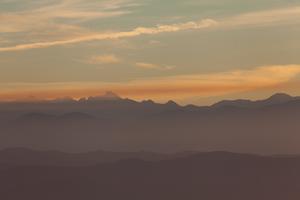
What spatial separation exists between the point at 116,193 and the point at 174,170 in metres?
21.8

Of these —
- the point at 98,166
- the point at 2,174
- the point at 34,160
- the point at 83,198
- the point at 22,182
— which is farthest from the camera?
the point at 34,160

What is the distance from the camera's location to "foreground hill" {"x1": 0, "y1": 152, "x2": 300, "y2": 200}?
12875 centimetres

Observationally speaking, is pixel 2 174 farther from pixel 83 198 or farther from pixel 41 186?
pixel 83 198

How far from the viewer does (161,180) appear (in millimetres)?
137875

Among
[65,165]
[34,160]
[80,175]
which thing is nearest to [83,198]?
[80,175]

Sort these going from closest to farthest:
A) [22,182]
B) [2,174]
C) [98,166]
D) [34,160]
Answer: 1. [22,182]
2. [2,174]
3. [98,166]
4. [34,160]

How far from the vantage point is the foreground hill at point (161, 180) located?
129m

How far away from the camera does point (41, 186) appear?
131750mm

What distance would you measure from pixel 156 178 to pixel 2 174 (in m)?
29.4

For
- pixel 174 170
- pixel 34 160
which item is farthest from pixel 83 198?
pixel 34 160

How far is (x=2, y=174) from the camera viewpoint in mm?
145500

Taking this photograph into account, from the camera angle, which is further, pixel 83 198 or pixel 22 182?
pixel 22 182

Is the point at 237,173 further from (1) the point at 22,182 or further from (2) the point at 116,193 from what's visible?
(1) the point at 22,182

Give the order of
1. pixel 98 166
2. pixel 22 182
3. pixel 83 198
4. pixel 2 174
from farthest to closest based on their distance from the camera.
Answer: pixel 98 166
pixel 2 174
pixel 22 182
pixel 83 198
